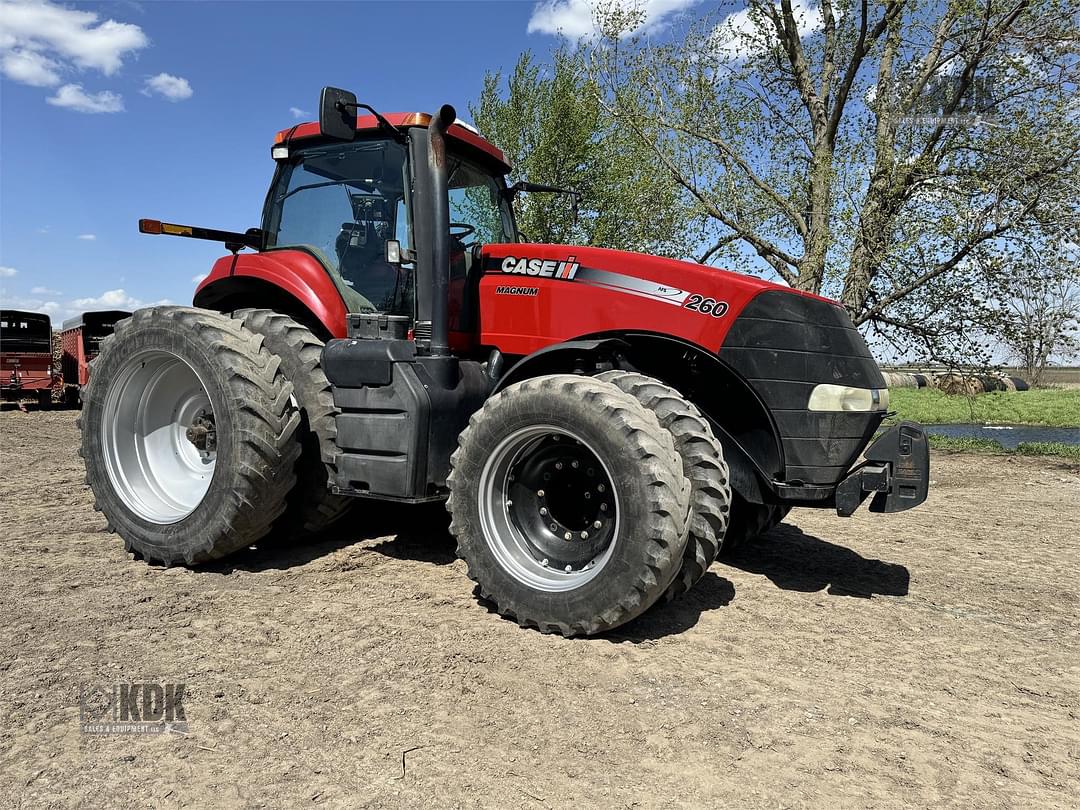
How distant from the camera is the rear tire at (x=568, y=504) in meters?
3.10

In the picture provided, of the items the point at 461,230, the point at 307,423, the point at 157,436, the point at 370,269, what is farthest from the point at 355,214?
the point at 157,436

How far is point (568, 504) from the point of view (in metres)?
3.68

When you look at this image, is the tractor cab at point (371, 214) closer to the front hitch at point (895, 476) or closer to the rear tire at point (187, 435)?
the rear tire at point (187, 435)

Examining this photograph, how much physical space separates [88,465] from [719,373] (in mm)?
3780

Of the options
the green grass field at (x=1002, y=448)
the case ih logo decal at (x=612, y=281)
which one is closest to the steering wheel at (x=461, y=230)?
the case ih logo decal at (x=612, y=281)

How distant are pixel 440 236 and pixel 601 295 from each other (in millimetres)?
926

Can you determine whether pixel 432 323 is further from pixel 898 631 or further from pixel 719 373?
pixel 898 631

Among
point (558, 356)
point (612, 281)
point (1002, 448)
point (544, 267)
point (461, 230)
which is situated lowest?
point (1002, 448)

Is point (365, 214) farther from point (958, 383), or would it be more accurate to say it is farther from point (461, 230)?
point (958, 383)

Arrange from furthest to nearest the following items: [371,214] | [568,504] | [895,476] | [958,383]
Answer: [958,383] < [371,214] < [568,504] < [895,476]

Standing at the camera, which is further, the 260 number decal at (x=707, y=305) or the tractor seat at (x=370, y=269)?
the tractor seat at (x=370, y=269)

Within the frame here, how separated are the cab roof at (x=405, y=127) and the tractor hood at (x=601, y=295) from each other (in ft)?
2.67

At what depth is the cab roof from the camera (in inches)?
166

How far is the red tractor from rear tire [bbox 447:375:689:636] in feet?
53.7
